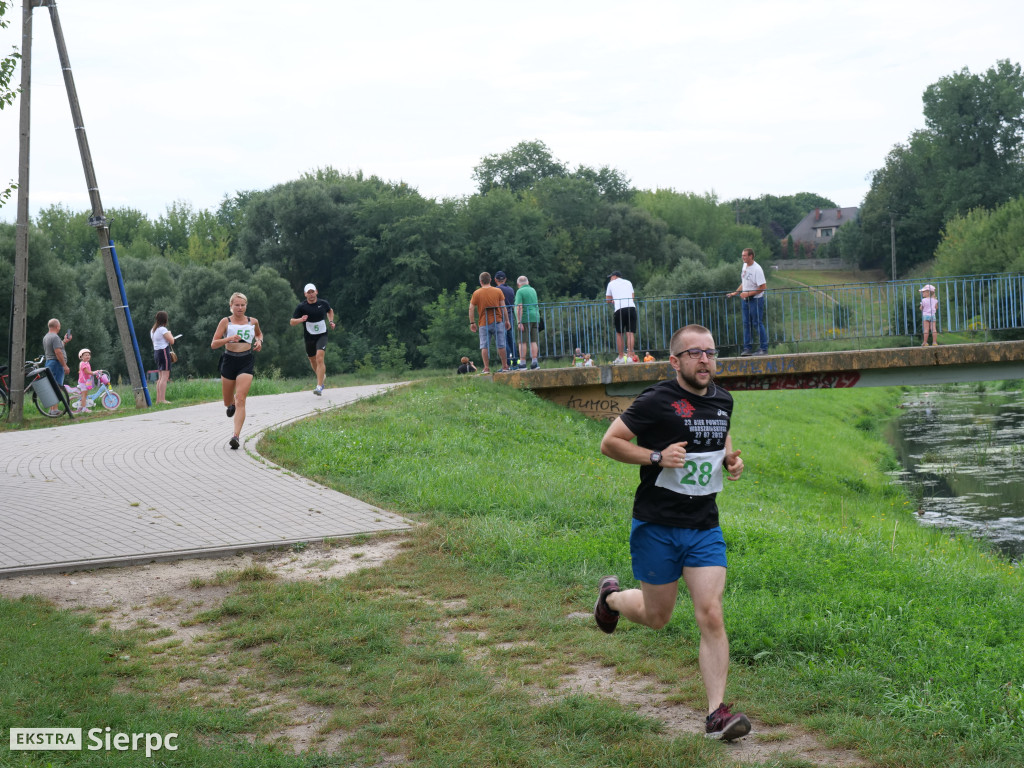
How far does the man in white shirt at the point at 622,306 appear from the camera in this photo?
18703 millimetres

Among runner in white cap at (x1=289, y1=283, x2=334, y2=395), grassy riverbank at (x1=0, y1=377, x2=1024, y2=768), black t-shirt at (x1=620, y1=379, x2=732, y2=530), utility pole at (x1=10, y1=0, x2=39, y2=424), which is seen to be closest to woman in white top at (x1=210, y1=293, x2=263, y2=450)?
grassy riverbank at (x1=0, y1=377, x2=1024, y2=768)

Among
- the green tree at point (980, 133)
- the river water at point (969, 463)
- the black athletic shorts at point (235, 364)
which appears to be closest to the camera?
the black athletic shorts at point (235, 364)

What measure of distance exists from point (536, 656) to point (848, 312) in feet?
57.6

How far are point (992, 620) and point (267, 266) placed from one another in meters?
55.4

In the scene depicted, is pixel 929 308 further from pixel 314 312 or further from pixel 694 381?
pixel 694 381

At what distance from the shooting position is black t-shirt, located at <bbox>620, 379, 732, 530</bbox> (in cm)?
453

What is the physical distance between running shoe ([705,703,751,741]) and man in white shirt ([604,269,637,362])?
1454 cm

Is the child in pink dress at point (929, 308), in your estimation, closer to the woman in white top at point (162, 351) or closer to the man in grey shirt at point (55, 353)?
the woman in white top at point (162, 351)

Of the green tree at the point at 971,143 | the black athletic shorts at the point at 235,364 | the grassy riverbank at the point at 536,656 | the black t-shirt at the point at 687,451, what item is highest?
the green tree at the point at 971,143

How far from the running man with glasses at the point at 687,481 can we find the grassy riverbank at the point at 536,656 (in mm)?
602

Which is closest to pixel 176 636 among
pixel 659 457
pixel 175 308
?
pixel 659 457

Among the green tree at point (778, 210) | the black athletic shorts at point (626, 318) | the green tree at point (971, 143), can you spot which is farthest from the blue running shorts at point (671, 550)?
the green tree at point (778, 210)

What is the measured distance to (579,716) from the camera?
15.1ft

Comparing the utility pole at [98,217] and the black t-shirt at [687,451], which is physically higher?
the utility pole at [98,217]
